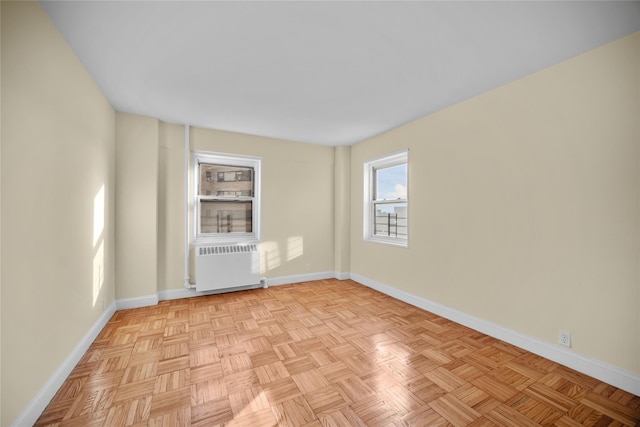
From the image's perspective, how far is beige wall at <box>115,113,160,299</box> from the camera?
10.6 feet

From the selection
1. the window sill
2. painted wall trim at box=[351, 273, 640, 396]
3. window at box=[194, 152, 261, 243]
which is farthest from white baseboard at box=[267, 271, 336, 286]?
painted wall trim at box=[351, 273, 640, 396]

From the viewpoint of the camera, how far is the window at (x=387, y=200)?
12.7 feet

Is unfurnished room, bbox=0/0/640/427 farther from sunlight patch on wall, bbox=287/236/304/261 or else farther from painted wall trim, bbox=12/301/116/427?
sunlight patch on wall, bbox=287/236/304/261

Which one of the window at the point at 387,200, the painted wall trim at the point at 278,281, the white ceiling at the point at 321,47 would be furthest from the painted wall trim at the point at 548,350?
the white ceiling at the point at 321,47

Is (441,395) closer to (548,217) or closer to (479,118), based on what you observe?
(548,217)

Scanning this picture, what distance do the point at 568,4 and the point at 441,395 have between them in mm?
2568

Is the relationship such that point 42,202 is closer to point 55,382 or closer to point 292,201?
point 55,382

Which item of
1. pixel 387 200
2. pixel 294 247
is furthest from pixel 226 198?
pixel 387 200

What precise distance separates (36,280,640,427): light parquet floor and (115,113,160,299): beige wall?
481 millimetres

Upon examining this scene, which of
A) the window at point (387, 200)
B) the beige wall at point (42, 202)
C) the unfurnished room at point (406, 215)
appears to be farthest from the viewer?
the window at point (387, 200)

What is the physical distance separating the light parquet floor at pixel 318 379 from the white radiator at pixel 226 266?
78 cm

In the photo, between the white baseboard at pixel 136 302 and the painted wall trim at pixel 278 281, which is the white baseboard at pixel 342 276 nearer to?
the painted wall trim at pixel 278 281

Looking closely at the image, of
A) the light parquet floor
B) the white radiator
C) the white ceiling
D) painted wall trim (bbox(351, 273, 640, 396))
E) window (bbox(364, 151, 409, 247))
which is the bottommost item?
the light parquet floor

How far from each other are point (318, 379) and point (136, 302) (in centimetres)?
271
